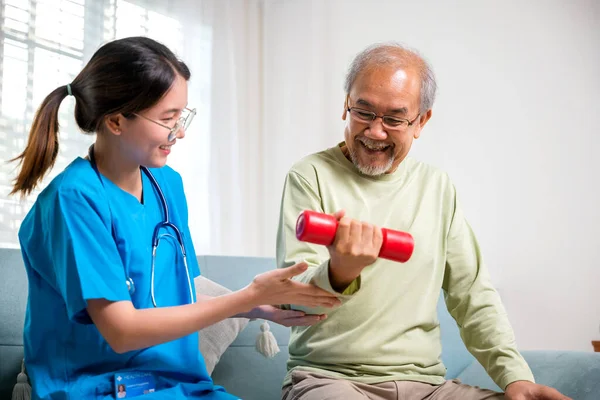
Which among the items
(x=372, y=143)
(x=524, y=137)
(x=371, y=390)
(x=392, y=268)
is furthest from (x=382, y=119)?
(x=524, y=137)

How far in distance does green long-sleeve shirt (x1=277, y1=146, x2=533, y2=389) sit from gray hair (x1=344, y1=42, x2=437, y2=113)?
0.60ft

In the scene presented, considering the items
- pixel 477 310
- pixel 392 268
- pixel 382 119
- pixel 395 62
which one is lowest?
pixel 477 310

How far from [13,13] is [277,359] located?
6.09 ft

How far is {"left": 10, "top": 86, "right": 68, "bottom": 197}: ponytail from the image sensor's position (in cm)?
138

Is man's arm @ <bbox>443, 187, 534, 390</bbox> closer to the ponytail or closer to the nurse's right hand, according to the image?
the nurse's right hand

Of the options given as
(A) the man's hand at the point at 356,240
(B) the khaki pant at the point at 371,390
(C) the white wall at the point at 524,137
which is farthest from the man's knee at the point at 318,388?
(C) the white wall at the point at 524,137

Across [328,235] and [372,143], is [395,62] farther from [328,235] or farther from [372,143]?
[328,235]

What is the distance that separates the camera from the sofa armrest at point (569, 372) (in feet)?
5.65

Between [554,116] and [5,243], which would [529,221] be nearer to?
[554,116]

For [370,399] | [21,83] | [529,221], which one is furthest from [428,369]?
[21,83]

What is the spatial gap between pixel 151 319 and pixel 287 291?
249 mm

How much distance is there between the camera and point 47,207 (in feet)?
4.36

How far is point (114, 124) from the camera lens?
1377mm

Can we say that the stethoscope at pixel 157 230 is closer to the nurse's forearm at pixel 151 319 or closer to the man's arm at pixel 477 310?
the nurse's forearm at pixel 151 319
